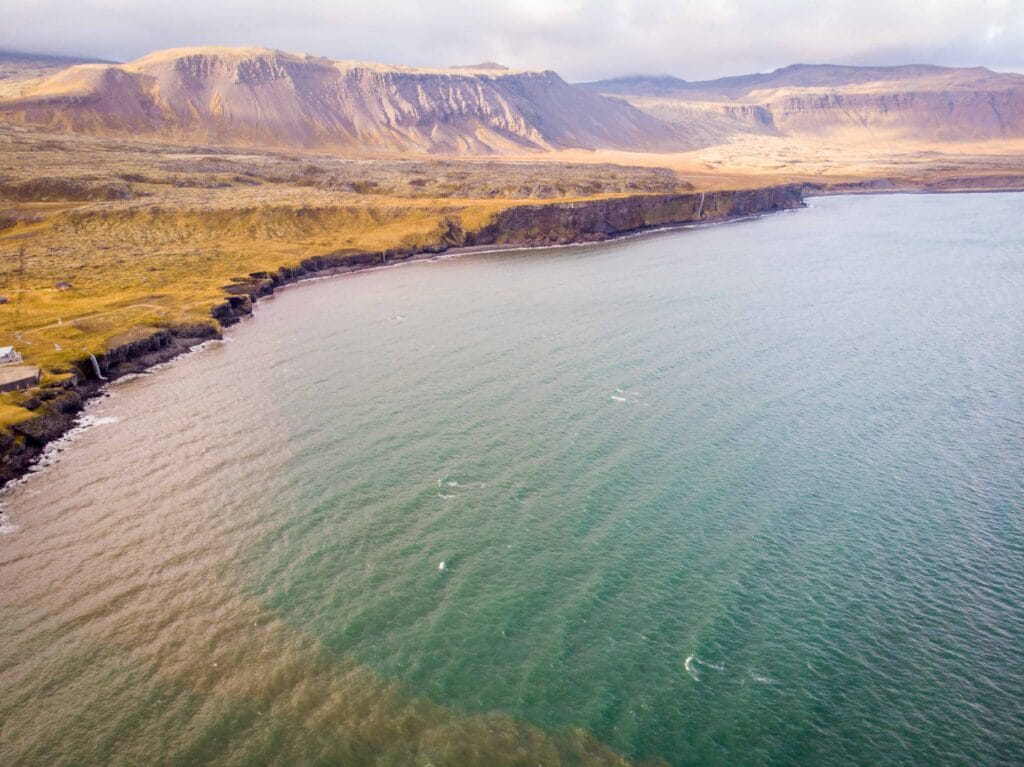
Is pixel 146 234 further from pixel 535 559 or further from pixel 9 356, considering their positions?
pixel 535 559

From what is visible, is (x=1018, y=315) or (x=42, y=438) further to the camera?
(x=1018, y=315)

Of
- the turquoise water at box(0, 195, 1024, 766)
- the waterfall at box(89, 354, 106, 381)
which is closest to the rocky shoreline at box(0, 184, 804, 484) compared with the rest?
the waterfall at box(89, 354, 106, 381)

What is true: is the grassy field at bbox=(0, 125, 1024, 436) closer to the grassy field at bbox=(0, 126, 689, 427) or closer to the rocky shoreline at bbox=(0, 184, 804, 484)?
the grassy field at bbox=(0, 126, 689, 427)

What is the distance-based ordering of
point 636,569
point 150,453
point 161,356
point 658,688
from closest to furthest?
1. point 658,688
2. point 636,569
3. point 150,453
4. point 161,356

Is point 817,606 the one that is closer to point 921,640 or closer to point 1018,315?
point 921,640

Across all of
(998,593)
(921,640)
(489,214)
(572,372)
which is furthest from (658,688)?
(489,214)

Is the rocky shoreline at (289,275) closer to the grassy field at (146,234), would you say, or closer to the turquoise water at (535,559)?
the grassy field at (146,234)

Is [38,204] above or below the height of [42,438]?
above
